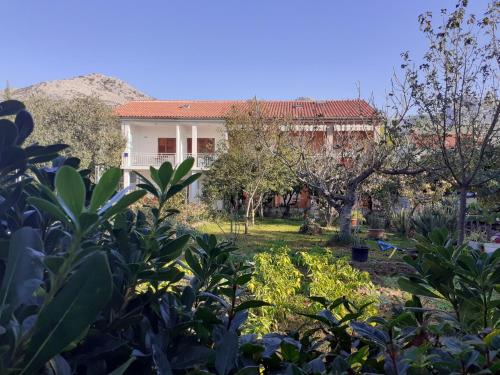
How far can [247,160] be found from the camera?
52.4ft

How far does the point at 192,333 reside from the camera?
34.9 inches

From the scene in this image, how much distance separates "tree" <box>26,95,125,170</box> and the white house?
1.47 m

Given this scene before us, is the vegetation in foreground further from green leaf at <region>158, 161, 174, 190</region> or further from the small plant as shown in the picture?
the small plant

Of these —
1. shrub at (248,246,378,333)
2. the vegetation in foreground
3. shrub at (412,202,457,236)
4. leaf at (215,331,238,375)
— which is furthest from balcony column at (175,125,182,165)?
leaf at (215,331,238,375)

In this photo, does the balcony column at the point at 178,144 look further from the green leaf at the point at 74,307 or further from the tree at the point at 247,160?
the green leaf at the point at 74,307

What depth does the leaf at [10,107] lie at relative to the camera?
0.79 meters

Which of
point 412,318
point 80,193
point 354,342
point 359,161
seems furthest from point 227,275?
point 359,161

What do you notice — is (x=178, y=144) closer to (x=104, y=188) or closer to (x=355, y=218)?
(x=355, y=218)

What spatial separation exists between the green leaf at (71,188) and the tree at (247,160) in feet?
48.3

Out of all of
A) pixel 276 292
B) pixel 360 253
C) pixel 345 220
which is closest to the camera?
pixel 276 292

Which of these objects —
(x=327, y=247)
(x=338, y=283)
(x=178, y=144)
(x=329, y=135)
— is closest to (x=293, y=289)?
(x=338, y=283)

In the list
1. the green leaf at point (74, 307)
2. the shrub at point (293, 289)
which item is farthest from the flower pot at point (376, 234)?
the green leaf at point (74, 307)

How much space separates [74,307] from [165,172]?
0.37 m

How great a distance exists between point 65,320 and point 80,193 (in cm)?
15
